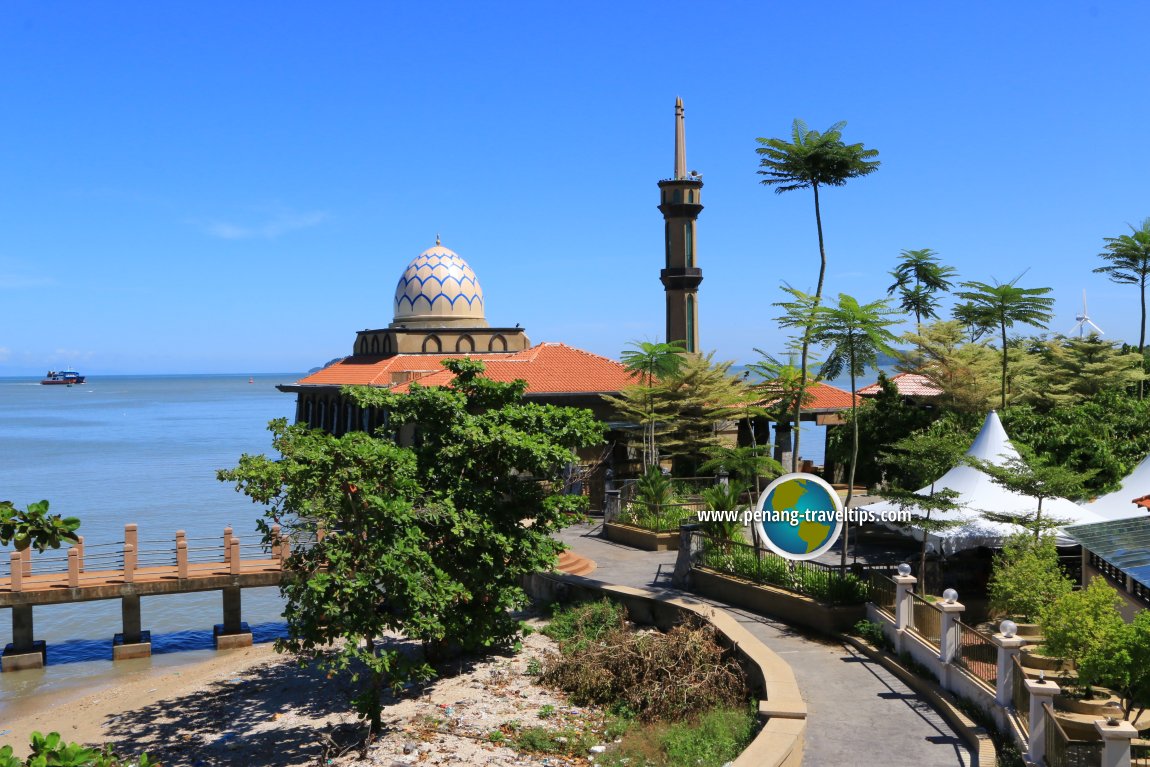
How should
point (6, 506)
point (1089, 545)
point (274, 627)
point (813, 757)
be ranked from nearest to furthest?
point (6, 506), point (813, 757), point (1089, 545), point (274, 627)

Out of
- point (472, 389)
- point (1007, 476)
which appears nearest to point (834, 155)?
point (1007, 476)

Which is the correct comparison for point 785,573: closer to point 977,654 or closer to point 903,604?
point 903,604

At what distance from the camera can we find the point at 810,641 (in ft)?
56.5

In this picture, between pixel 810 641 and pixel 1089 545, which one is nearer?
pixel 1089 545

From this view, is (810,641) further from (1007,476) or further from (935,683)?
(1007,476)

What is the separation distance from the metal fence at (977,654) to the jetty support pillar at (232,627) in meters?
18.7

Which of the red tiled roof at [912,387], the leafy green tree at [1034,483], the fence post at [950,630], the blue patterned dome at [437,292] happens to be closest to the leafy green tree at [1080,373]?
the red tiled roof at [912,387]

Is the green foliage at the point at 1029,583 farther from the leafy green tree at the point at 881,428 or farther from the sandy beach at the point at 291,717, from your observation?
the leafy green tree at the point at 881,428

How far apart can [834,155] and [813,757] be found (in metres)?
14.3

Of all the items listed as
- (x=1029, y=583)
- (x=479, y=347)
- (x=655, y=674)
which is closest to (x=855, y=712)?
(x=1029, y=583)

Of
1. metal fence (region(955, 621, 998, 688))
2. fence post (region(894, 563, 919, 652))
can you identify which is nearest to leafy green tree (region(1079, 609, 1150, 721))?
metal fence (region(955, 621, 998, 688))

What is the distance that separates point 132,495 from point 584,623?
151ft

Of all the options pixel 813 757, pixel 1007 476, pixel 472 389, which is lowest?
pixel 813 757

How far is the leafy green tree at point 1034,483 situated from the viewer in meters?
16.7
